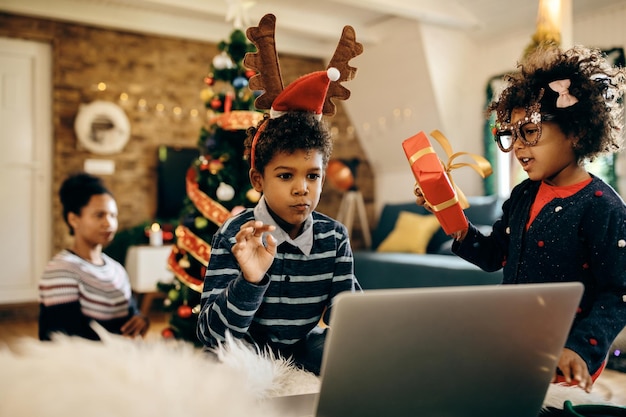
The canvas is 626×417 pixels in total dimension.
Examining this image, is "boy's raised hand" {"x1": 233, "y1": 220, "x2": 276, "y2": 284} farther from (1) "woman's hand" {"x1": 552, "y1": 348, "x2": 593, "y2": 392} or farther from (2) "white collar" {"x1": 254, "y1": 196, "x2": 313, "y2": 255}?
(1) "woman's hand" {"x1": 552, "y1": 348, "x2": 593, "y2": 392}

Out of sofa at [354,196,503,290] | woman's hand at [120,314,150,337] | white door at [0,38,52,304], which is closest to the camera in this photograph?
woman's hand at [120,314,150,337]

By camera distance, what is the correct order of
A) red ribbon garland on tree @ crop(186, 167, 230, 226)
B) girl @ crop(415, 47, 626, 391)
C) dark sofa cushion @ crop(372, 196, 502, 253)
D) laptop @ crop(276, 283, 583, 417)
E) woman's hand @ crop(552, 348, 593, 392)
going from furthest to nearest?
dark sofa cushion @ crop(372, 196, 502, 253), red ribbon garland on tree @ crop(186, 167, 230, 226), girl @ crop(415, 47, 626, 391), woman's hand @ crop(552, 348, 593, 392), laptop @ crop(276, 283, 583, 417)

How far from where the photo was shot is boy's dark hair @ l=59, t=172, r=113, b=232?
2.12 metres

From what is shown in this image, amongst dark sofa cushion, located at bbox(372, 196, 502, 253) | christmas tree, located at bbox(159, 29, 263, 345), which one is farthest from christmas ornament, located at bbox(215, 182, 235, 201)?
dark sofa cushion, located at bbox(372, 196, 502, 253)

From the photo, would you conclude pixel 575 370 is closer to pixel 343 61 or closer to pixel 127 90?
pixel 343 61

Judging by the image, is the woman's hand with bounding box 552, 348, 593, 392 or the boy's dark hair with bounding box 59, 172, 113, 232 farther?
the boy's dark hair with bounding box 59, 172, 113, 232

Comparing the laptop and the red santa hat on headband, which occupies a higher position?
the red santa hat on headband

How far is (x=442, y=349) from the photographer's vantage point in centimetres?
57

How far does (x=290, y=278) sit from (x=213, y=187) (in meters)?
1.57

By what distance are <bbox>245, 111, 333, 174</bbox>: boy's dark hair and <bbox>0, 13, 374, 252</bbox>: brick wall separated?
4.03 m

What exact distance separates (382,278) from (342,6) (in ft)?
8.37

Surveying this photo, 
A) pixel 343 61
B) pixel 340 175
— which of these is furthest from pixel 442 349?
pixel 340 175

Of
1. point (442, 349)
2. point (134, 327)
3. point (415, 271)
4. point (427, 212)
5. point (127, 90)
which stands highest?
point (127, 90)

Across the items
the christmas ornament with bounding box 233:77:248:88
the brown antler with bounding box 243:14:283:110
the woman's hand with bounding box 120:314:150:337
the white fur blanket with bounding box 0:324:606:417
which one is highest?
the christmas ornament with bounding box 233:77:248:88
